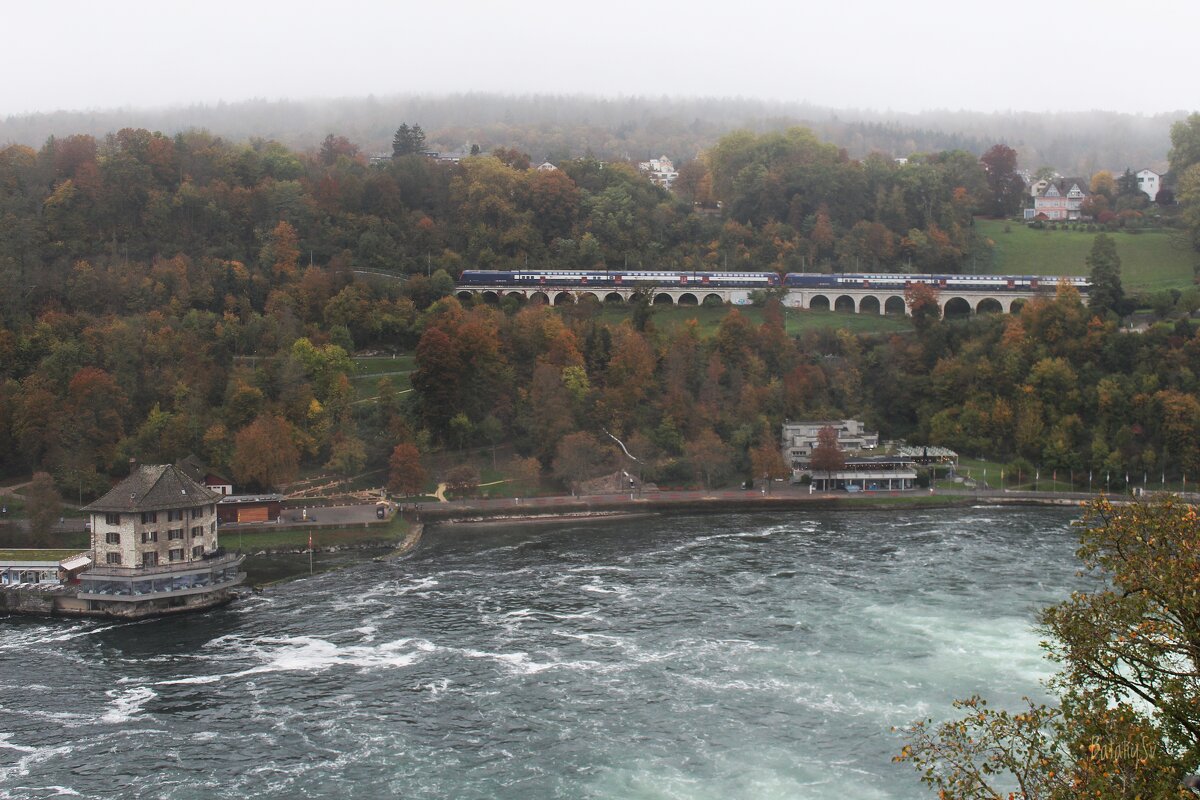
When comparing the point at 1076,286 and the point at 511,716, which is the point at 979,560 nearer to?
the point at 511,716

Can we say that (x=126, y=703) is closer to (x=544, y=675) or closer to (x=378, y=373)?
(x=544, y=675)

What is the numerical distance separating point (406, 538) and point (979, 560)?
25.8 metres

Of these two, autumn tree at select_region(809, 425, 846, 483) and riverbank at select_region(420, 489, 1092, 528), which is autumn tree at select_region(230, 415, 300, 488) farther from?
autumn tree at select_region(809, 425, 846, 483)

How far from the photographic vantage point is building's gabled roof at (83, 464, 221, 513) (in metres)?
42.6

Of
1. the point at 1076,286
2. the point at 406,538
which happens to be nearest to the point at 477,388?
the point at 406,538

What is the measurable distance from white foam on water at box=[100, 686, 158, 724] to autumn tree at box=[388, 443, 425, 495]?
78.5 ft

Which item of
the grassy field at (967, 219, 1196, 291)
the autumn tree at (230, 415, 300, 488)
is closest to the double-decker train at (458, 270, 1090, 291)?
the grassy field at (967, 219, 1196, 291)

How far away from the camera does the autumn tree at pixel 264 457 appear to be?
5588 centimetres

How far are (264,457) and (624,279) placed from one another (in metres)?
38.0

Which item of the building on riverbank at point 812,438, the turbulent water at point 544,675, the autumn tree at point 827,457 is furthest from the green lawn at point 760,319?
the turbulent water at point 544,675

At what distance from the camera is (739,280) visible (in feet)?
284

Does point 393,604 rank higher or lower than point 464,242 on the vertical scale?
lower

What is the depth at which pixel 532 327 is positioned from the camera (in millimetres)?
72062

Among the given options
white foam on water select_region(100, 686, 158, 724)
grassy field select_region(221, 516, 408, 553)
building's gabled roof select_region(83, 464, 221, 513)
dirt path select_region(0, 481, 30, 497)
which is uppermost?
building's gabled roof select_region(83, 464, 221, 513)
